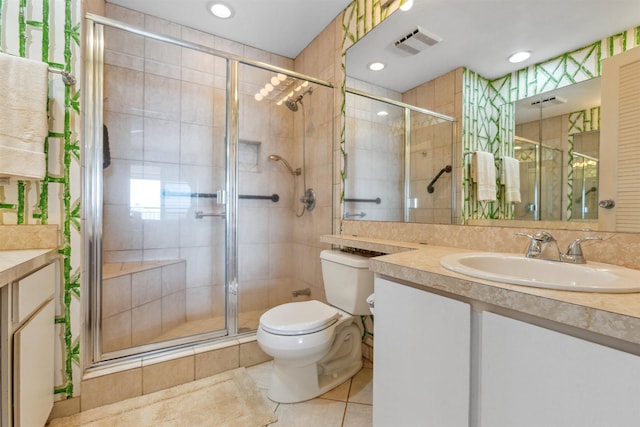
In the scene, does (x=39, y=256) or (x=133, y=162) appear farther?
(x=133, y=162)

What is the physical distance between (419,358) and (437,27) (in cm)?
153

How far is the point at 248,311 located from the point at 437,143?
1.71 metres

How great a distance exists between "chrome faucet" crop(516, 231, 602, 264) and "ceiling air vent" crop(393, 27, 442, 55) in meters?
1.09

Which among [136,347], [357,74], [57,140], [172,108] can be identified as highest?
[357,74]

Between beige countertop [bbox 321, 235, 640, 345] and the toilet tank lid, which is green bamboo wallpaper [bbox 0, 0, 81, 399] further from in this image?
beige countertop [bbox 321, 235, 640, 345]

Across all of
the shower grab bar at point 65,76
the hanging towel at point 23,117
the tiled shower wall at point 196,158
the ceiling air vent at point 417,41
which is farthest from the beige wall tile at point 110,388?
the ceiling air vent at point 417,41

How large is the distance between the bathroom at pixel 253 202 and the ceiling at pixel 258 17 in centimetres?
8

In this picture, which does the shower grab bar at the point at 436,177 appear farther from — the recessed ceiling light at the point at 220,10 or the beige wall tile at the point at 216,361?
the recessed ceiling light at the point at 220,10

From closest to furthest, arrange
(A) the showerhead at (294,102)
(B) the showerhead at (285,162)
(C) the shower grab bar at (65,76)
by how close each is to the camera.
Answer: (C) the shower grab bar at (65,76) < (A) the showerhead at (294,102) < (B) the showerhead at (285,162)

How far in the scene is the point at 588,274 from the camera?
0.80m

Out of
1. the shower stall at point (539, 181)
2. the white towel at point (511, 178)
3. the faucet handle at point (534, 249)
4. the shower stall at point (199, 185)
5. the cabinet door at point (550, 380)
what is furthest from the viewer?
the shower stall at point (199, 185)

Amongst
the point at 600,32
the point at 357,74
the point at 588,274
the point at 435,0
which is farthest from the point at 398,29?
the point at 588,274

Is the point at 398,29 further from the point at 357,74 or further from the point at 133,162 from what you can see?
the point at 133,162

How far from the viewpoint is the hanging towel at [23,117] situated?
1146 mm
